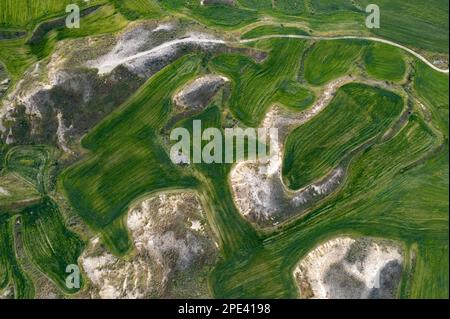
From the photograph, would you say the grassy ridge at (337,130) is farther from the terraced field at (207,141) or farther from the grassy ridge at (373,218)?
the grassy ridge at (373,218)

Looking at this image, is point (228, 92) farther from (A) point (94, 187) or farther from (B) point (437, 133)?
(B) point (437, 133)

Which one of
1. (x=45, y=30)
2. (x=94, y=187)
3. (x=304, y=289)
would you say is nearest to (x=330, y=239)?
(x=304, y=289)

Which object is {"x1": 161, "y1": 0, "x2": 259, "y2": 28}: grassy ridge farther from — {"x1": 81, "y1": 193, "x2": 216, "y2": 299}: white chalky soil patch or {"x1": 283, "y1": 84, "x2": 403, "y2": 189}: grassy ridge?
{"x1": 81, "y1": 193, "x2": 216, "y2": 299}: white chalky soil patch

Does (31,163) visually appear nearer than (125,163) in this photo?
No

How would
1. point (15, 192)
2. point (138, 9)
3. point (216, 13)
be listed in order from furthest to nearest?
point (216, 13)
point (138, 9)
point (15, 192)

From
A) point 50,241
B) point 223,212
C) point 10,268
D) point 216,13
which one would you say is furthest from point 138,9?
point 10,268

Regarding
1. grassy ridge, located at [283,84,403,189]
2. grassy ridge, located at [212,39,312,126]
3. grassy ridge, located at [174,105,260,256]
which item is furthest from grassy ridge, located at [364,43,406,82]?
grassy ridge, located at [174,105,260,256]

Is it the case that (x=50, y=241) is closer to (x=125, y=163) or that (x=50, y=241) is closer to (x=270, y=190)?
(x=125, y=163)
